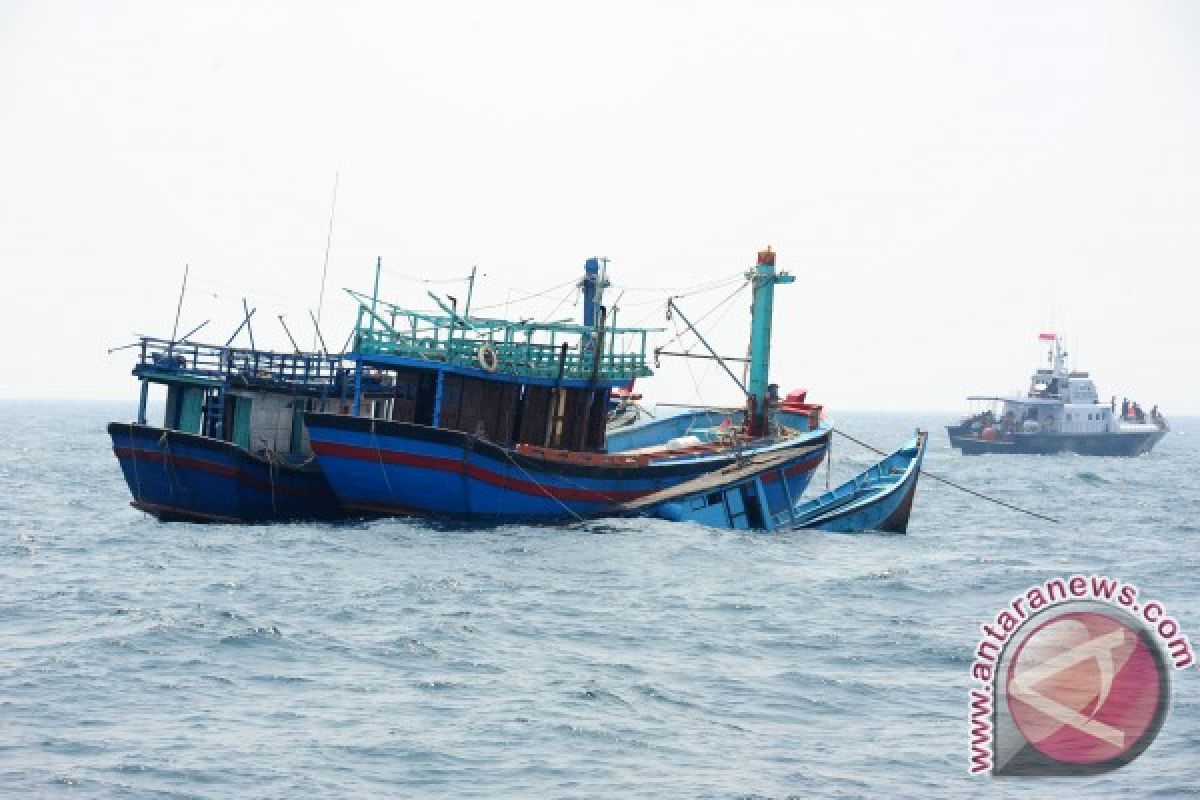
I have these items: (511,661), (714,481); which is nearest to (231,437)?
(714,481)

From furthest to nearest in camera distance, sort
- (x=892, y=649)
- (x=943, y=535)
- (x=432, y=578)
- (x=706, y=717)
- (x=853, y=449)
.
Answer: (x=853, y=449) → (x=943, y=535) → (x=432, y=578) → (x=892, y=649) → (x=706, y=717)

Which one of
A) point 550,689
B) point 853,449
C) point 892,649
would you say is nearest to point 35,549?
point 550,689

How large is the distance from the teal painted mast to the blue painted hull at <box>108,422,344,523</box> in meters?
12.8

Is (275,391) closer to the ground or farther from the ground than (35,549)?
farther from the ground

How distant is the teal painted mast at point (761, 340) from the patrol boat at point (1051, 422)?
196 feet

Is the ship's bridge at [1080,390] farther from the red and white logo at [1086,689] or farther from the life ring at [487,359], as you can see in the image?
the red and white logo at [1086,689]

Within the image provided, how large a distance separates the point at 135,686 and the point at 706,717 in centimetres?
742

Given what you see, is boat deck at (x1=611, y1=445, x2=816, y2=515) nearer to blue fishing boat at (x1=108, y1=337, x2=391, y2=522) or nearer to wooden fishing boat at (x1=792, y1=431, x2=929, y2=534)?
wooden fishing boat at (x1=792, y1=431, x2=929, y2=534)

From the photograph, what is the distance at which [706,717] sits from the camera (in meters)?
17.0

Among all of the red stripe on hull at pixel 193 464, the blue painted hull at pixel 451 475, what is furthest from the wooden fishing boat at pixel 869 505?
the red stripe on hull at pixel 193 464

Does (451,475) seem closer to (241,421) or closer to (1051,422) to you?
Result: (241,421)

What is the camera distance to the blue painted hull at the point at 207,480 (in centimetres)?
3173

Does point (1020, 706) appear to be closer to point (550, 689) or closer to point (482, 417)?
point (550, 689)

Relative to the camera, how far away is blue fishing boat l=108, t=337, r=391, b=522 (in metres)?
32.0
